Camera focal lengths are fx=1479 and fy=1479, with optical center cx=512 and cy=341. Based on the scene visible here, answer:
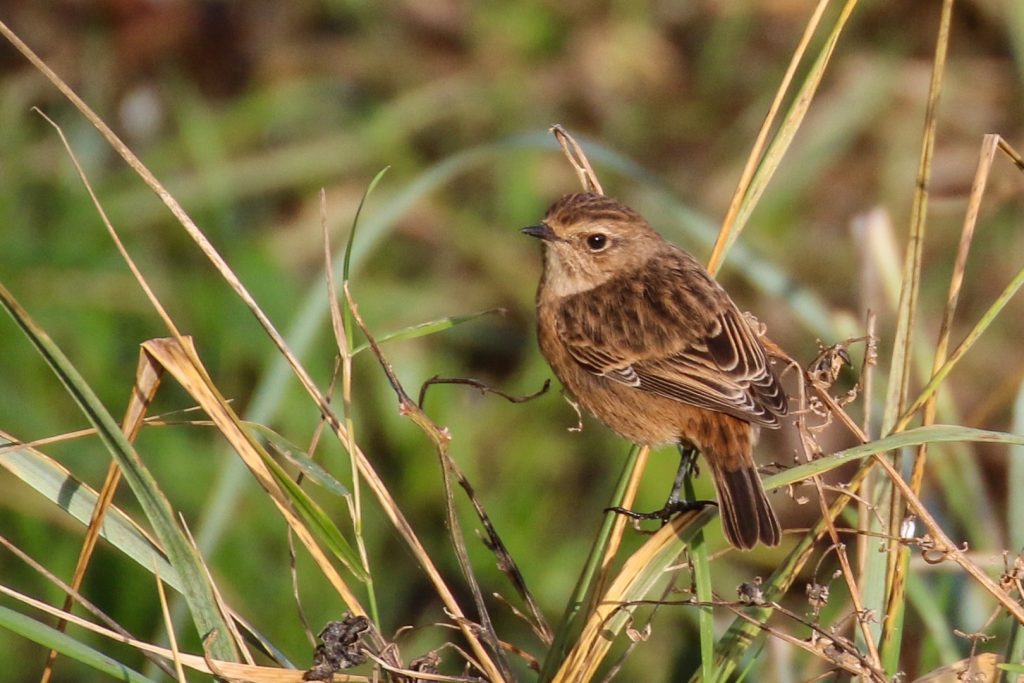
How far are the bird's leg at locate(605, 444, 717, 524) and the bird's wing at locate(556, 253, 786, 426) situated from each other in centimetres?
19

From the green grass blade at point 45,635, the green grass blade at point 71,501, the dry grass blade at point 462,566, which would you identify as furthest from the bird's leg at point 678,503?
the green grass blade at point 45,635

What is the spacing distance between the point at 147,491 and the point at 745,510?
1.54 metres

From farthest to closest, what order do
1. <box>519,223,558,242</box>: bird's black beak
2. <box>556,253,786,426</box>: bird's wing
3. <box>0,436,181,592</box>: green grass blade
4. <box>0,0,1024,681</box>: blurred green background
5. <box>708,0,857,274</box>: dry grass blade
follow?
<box>0,0,1024,681</box>: blurred green background, <box>519,223,558,242</box>: bird's black beak, <box>556,253,786,426</box>: bird's wing, <box>708,0,857,274</box>: dry grass blade, <box>0,436,181,592</box>: green grass blade

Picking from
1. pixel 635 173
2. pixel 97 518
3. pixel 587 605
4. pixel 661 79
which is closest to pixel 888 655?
pixel 587 605

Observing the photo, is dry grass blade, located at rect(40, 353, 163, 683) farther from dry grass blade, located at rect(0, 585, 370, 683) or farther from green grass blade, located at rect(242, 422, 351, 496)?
green grass blade, located at rect(242, 422, 351, 496)

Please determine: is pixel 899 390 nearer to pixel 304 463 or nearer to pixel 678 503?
pixel 678 503

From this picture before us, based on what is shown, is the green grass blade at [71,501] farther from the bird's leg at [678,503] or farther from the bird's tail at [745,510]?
the bird's tail at [745,510]

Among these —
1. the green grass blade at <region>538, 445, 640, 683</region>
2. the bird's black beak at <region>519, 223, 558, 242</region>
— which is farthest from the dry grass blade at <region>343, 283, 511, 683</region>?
the bird's black beak at <region>519, 223, 558, 242</region>

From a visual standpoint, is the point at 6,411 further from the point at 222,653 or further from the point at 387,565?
the point at 222,653

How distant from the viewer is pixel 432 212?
8.04 meters

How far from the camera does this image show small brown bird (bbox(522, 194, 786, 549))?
13.0 ft

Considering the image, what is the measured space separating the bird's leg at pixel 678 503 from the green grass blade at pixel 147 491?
0.89 m

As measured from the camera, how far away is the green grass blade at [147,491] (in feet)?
8.89

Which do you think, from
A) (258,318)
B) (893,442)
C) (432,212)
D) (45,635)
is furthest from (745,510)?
(432,212)
